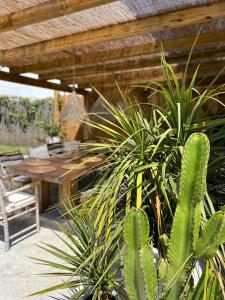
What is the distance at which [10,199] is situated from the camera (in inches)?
124

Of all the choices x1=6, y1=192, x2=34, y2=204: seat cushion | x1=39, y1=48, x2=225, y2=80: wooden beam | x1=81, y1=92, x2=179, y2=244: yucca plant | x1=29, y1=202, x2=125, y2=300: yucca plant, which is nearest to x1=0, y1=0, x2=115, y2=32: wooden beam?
x1=81, y1=92, x2=179, y2=244: yucca plant

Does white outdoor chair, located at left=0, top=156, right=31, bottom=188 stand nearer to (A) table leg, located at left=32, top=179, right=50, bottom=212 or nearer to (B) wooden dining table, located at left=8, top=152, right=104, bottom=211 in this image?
(B) wooden dining table, located at left=8, top=152, right=104, bottom=211

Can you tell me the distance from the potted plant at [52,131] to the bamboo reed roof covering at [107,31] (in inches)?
165

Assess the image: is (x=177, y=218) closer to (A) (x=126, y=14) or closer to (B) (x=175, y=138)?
(B) (x=175, y=138)

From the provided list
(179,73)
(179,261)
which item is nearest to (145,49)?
(179,73)

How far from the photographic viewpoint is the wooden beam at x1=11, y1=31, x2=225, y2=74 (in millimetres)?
3203

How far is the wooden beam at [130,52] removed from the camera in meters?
3.20

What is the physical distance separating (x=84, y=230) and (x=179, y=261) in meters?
0.72

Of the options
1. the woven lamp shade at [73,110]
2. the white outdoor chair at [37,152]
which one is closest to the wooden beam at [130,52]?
the woven lamp shade at [73,110]

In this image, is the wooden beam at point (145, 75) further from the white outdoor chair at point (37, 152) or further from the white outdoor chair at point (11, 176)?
the white outdoor chair at point (11, 176)

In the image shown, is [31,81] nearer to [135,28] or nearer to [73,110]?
[73,110]

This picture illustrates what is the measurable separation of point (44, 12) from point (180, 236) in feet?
7.26

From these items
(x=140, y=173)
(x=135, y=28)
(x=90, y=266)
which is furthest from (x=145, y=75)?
(x=90, y=266)

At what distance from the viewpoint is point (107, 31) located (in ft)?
9.74
